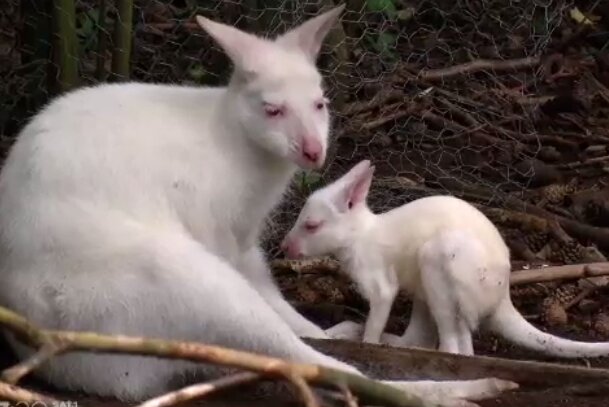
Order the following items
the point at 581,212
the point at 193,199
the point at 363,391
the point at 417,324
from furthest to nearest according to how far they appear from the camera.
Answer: the point at 581,212, the point at 417,324, the point at 193,199, the point at 363,391

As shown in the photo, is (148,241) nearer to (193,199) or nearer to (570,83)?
(193,199)

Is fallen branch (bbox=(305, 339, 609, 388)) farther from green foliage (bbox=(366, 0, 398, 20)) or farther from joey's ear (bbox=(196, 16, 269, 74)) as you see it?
green foliage (bbox=(366, 0, 398, 20))

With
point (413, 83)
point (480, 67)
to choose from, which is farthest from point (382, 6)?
point (480, 67)

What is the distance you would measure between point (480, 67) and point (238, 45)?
8.85 feet

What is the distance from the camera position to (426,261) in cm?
445

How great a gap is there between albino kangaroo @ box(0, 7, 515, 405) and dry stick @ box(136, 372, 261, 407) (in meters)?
0.85

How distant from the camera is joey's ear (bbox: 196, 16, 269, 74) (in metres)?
4.13

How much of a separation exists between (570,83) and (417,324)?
310 centimetres

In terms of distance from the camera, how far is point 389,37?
245 inches

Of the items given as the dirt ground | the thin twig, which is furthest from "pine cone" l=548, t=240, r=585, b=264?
Answer: the thin twig

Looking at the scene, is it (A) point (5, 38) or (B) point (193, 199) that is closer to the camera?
(B) point (193, 199)

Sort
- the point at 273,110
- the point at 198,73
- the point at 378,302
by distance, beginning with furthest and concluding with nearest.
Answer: the point at 198,73 < the point at 378,302 < the point at 273,110

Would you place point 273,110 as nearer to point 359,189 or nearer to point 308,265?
point 359,189

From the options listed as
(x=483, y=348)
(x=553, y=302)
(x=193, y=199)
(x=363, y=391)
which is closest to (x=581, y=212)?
(x=553, y=302)
